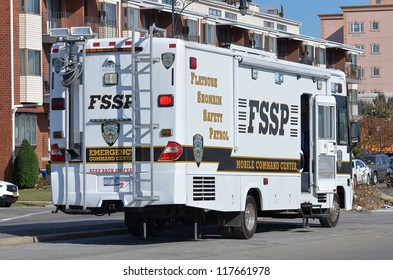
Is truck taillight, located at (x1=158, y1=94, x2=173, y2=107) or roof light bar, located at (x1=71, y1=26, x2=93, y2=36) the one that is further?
roof light bar, located at (x1=71, y1=26, x2=93, y2=36)

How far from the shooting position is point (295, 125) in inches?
829

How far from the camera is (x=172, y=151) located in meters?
17.2

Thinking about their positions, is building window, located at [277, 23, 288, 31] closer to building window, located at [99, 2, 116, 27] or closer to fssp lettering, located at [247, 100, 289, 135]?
building window, located at [99, 2, 116, 27]

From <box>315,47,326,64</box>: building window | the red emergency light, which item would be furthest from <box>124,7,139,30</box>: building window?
the red emergency light

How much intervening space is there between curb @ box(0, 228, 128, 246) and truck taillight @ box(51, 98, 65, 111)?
263cm

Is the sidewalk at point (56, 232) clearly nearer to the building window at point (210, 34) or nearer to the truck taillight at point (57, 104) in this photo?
the truck taillight at point (57, 104)

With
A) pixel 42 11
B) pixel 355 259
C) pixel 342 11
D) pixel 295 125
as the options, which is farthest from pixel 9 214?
pixel 342 11

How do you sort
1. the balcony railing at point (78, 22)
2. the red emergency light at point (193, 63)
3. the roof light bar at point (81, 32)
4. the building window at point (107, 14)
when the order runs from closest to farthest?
the red emergency light at point (193, 63) → the roof light bar at point (81, 32) → the balcony railing at point (78, 22) → the building window at point (107, 14)

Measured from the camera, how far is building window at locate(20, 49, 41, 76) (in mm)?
50969

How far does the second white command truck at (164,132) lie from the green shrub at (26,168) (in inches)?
1158

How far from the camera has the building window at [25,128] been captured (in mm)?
51188

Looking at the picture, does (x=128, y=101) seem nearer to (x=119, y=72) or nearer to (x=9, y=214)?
(x=119, y=72)

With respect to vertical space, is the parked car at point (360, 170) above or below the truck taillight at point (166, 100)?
below

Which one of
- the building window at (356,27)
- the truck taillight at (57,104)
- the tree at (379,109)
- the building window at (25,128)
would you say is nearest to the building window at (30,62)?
the building window at (25,128)
